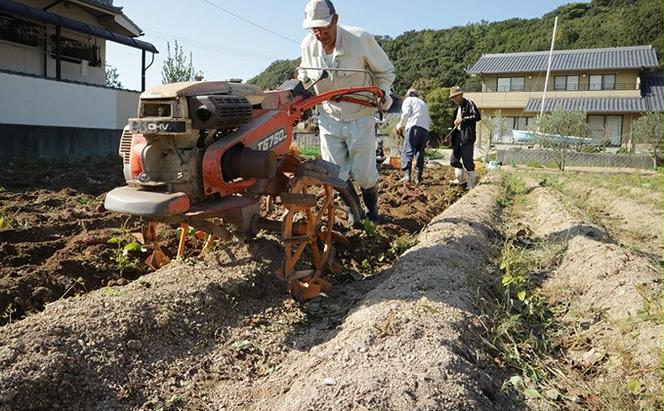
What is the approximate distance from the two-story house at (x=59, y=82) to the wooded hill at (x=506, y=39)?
115 ft

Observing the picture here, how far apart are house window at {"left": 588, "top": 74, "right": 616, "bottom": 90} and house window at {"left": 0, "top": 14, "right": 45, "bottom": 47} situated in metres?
37.0

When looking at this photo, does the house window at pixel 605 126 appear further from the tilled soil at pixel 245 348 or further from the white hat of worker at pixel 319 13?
the tilled soil at pixel 245 348

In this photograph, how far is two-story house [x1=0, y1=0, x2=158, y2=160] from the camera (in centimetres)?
1279

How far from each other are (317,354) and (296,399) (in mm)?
621

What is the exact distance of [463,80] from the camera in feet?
209

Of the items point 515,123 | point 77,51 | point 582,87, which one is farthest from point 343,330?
point 582,87

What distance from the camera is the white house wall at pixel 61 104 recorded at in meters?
12.7

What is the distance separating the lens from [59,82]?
14.2 m

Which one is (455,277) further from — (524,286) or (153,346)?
(153,346)

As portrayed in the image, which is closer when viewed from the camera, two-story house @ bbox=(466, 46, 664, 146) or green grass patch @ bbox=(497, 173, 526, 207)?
green grass patch @ bbox=(497, 173, 526, 207)

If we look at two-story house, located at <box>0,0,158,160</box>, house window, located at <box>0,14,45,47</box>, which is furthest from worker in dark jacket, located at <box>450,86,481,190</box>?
house window, located at <box>0,14,45,47</box>

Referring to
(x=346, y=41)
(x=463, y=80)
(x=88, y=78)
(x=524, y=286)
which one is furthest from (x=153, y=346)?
(x=463, y=80)

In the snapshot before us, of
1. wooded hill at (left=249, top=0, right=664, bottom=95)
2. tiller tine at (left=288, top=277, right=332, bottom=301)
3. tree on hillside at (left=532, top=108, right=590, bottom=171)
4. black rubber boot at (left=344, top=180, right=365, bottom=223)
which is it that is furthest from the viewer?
wooded hill at (left=249, top=0, right=664, bottom=95)

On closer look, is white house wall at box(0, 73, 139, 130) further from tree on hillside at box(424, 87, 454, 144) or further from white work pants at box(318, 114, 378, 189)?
tree on hillside at box(424, 87, 454, 144)
